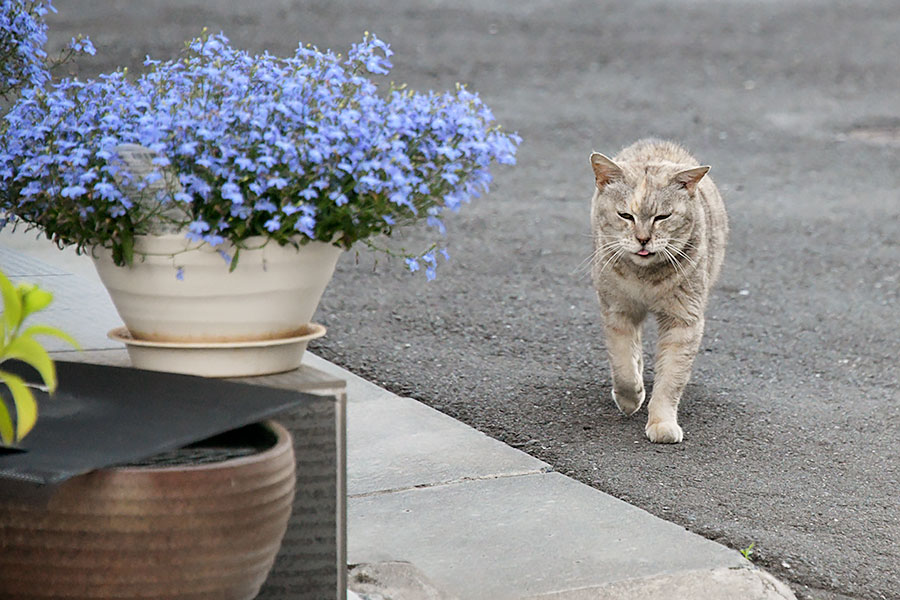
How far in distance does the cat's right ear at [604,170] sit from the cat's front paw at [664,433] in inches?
35.5

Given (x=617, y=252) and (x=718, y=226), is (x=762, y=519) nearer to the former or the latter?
(x=617, y=252)

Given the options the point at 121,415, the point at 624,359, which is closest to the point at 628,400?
the point at 624,359

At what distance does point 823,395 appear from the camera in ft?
16.0

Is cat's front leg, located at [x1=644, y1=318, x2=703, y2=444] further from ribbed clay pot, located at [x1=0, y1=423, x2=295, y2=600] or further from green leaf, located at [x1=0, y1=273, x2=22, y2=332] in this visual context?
green leaf, located at [x1=0, y1=273, x2=22, y2=332]

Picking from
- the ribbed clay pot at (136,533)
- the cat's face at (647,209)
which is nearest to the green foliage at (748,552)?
the cat's face at (647,209)

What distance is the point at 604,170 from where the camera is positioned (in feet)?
14.4

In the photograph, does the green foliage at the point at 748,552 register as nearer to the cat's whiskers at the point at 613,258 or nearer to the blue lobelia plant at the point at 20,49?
the cat's whiskers at the point at 613,258

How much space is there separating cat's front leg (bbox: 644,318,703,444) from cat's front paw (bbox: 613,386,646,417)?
0.18 feet

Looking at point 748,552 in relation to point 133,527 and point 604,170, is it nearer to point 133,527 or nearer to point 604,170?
point 604,170

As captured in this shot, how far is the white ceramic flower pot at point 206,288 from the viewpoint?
7.41 feet

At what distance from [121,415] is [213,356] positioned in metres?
0.38

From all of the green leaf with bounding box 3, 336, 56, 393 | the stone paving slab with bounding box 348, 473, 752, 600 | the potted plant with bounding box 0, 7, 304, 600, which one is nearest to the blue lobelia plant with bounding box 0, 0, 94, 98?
the stone paving slab with bounding box 348, 473, 752, 600

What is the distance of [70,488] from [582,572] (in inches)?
65.7

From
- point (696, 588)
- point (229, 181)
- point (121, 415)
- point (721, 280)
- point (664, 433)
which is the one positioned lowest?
point (696, 588)
